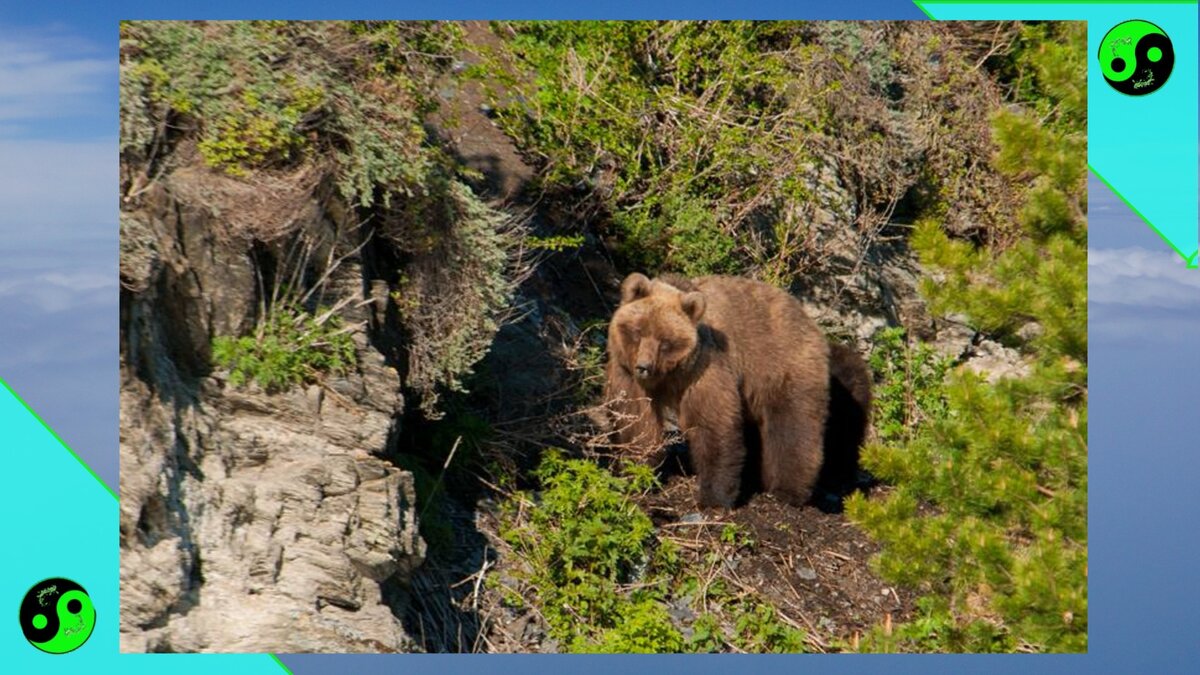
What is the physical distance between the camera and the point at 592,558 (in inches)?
293

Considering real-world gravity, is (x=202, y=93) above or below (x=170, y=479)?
above

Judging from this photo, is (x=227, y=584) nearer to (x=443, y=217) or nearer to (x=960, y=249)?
(x=443, y=217)

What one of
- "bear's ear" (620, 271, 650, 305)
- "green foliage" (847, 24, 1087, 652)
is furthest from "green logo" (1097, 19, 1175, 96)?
"bear's ear" (620, 271, 650, 305)

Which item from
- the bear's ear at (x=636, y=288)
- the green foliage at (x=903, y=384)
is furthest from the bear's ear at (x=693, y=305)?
the green foliage at (x=903, y=384)

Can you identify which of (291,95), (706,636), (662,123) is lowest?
(706,636)

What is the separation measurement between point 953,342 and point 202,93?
7045mm

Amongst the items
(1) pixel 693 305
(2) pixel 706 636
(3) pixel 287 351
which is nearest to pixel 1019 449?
(2) pixel 706 636

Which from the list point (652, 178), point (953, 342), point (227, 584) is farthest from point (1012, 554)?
point (953, 342)

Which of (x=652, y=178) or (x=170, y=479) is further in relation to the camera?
(x=652, y=178)

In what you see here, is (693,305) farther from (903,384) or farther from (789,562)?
(903,384)

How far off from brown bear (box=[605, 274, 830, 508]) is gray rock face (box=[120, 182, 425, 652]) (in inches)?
76.5

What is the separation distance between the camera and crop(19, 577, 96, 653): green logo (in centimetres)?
562

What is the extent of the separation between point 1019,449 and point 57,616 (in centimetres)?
423

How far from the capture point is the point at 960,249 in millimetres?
6078
